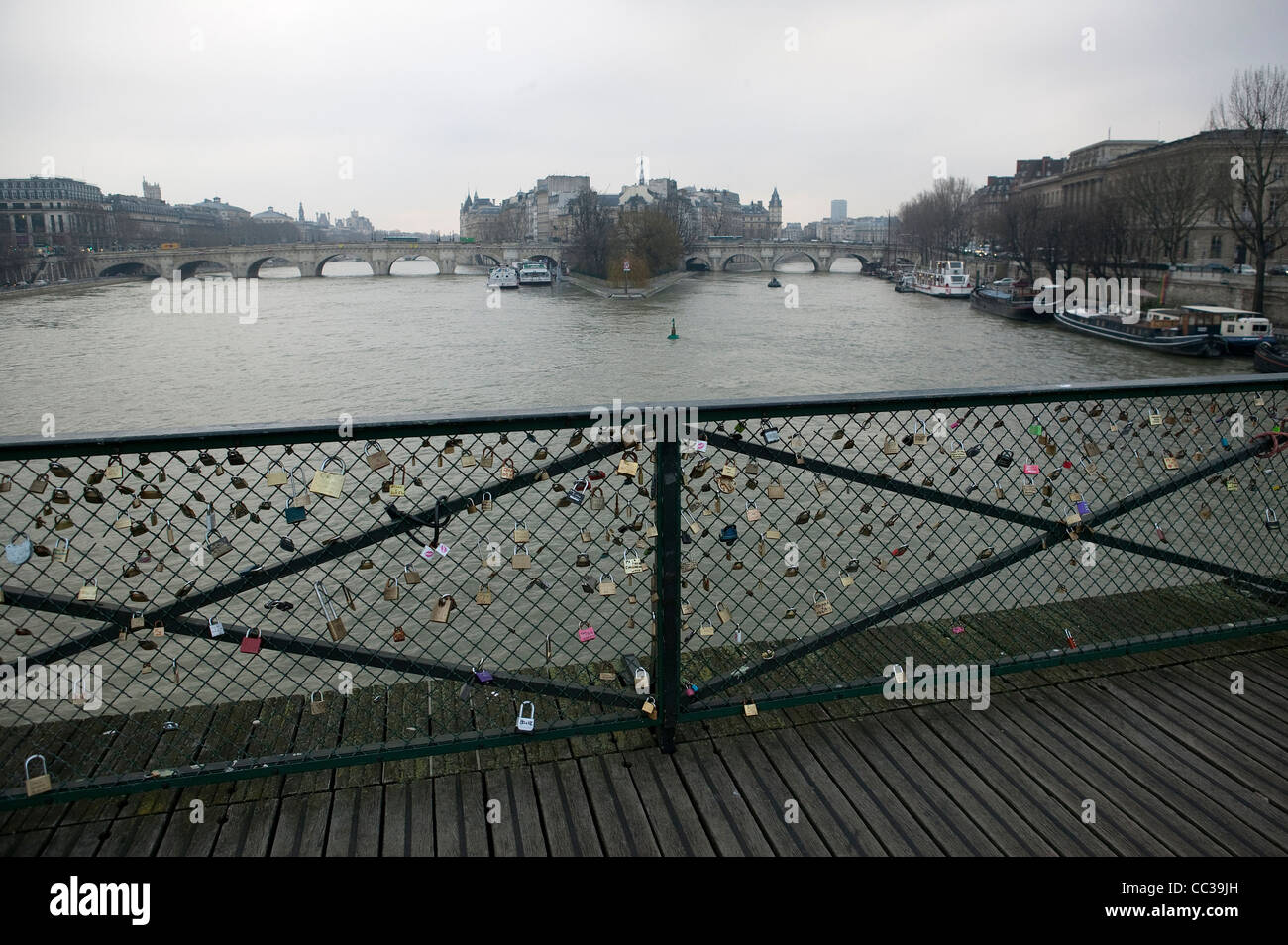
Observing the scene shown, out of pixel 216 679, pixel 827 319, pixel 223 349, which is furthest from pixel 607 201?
pixel 216 679

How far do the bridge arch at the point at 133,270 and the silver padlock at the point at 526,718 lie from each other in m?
89.7

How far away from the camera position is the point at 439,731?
321cm

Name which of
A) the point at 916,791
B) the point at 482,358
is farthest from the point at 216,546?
the point at 482,358

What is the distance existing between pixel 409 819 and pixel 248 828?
0.48 metres

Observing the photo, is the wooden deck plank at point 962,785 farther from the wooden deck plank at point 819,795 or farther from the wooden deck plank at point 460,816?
the wooden deck plank at point 460,816

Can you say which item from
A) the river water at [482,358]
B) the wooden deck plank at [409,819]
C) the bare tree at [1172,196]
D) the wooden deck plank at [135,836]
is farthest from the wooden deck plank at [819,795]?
the bare tree at [1172,196]

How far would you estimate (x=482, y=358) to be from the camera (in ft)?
102

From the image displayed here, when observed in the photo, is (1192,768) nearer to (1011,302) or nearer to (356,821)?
(356,821)

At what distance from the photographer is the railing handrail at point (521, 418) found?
257cm

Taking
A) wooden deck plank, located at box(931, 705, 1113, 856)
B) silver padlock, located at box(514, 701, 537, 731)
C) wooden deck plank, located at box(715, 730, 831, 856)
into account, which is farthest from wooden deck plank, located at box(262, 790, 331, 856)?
wooden deck plank, located at box(931, 705, 1113, 856)

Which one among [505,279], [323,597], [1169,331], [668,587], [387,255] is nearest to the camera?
[668,587]

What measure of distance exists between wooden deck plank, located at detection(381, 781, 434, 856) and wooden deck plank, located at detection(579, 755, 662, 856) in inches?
20.0

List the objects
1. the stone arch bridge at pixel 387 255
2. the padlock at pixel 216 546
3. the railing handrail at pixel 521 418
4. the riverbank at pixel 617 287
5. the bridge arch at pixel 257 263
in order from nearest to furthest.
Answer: the railing handrail at pixel 521 418 → the padlock at pixel 216 546 → the riverbank at pixel 617 287 → the stone arch bridge at pixel 387 255 → the bridge arch at pixel 257 263
